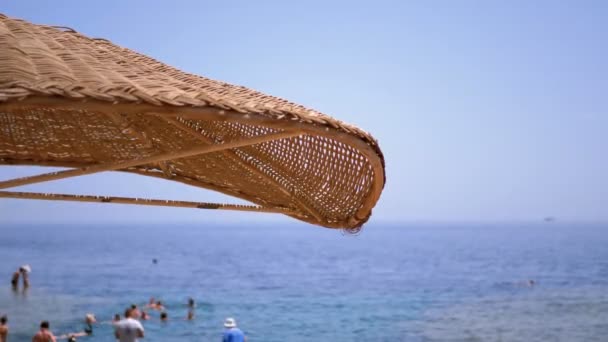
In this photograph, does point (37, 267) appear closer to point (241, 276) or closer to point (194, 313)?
point (241, 276)

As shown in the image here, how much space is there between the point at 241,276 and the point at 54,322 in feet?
83.6

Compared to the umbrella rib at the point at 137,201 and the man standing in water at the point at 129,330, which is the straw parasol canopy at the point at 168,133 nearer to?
the umbrella rib at the point at 137,201

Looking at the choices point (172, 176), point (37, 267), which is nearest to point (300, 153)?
point (172, 176)

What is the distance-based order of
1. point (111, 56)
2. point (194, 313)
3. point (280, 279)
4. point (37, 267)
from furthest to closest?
point (37, 267) → point (280, 279) → point (194, 313) → point (111, 56)

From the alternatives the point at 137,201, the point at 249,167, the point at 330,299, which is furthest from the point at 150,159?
the point at 330,299

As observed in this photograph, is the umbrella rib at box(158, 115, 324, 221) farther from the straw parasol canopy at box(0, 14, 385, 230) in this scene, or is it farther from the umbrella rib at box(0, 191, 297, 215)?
the umbrella rib at box(0, 191, 297, 215)

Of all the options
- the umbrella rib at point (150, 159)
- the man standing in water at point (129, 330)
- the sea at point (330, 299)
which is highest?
the umbrella rib at point (150, 159)

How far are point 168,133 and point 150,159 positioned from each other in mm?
828

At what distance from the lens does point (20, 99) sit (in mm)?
1915

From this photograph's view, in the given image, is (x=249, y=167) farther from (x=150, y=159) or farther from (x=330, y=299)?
(x=330, y=299)

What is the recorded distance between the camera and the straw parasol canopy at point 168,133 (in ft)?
6.94

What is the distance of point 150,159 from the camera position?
2.65m

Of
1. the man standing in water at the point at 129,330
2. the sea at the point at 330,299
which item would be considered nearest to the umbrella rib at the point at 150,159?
the sea at the point at 330,299

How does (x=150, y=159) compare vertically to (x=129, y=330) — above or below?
above
